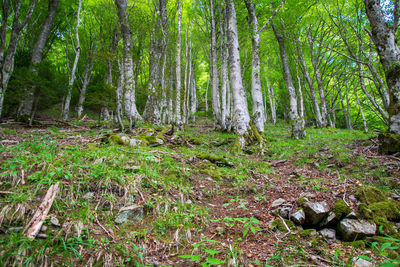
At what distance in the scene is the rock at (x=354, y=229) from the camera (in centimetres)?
210

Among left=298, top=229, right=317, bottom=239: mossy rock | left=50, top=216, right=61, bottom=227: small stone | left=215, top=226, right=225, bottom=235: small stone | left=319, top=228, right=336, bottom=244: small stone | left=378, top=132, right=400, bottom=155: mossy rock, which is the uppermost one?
left=378, top=132, right=400, bottom=155: mossy rock

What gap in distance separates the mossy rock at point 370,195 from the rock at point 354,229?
2.16 ft

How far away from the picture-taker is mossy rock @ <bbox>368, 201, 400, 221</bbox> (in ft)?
7.82

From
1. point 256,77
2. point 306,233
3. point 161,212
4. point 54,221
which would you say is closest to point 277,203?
point 306,233

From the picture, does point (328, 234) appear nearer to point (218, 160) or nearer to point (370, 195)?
point (370, 195)

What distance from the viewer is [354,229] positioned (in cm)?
214

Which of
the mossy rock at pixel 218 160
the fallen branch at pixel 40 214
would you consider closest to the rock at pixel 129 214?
the fallen branch at pixel 40 214

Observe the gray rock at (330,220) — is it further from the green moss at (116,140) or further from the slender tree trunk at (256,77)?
the slender tree trunk at (256,77)

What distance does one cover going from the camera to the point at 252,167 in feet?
16.5

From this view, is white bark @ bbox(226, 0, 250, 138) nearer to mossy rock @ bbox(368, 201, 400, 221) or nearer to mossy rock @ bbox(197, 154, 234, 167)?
mossy rock @ bbox(197, 154, 234, 167)

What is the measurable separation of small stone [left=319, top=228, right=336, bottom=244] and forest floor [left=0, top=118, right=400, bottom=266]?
0.21 feet

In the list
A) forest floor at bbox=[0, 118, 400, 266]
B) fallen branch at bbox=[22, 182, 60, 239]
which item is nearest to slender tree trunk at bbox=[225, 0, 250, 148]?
forest floor at bbox=[0, 118, 400, 266]

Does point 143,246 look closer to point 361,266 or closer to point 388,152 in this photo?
point 361,266

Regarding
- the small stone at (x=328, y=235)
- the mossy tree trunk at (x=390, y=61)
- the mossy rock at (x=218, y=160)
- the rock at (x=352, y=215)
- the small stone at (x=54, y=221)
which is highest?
the mossy tree trunk at (x=390, y=61)
